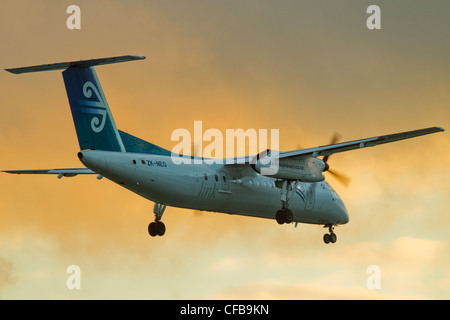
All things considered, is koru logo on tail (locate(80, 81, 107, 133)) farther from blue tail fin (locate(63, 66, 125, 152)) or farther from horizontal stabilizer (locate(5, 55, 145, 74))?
horizontal stabilizer (locate(5, 55, 145, 74))

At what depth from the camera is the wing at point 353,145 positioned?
35844mm

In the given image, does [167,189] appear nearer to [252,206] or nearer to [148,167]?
[148,167]

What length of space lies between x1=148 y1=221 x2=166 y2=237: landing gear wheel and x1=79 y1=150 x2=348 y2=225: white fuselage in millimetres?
2849

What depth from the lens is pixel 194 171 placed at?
37.1 metres

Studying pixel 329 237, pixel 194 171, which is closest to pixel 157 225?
pixel 194 171

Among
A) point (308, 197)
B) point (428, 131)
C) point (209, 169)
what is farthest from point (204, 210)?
point (428, 131)

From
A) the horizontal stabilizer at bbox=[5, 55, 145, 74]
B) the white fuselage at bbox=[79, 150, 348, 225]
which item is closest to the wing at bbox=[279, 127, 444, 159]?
the white fuselage at bbox=[79, 150, 348, 225]

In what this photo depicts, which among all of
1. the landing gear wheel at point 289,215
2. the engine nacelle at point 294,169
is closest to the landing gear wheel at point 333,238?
the engine nacelle at point 294,169

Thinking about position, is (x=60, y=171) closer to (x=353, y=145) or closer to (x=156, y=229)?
(x=156, y=229)

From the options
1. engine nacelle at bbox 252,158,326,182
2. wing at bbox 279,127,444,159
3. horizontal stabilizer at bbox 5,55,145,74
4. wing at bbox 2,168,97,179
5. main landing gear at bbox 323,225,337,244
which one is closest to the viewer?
horizontal stabilizer at bbox 5,55,145,74

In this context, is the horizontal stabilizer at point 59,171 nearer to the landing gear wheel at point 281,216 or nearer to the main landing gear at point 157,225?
the main landing gear at point 157,225

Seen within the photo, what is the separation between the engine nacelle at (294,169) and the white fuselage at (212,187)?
159cm

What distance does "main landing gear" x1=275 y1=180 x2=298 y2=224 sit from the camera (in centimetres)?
3997

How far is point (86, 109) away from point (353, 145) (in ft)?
38.1
